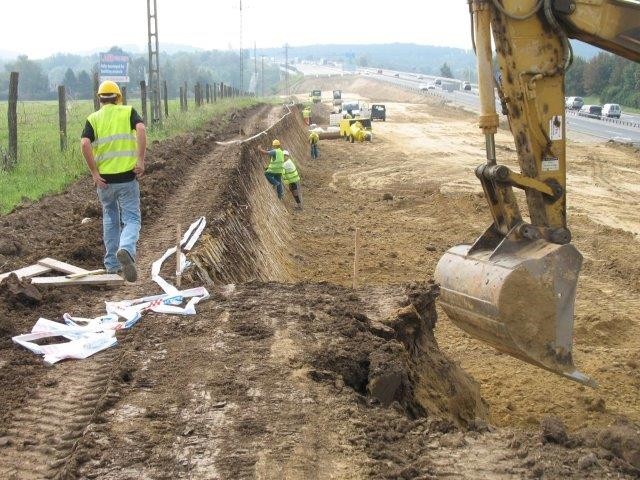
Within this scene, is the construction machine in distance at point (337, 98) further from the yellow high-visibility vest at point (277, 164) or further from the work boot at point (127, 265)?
the work boot at point (127, 265)

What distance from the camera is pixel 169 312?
24.2ft

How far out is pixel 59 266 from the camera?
9.10 meters

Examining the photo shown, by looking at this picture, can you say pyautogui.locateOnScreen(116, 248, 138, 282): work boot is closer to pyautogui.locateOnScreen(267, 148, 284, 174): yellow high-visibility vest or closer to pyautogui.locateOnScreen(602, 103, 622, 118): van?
pyautogui.locateOnScreen(267, 148, 284, 174): yellow high-visibility vest

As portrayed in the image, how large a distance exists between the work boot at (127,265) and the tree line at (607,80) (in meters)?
66.9

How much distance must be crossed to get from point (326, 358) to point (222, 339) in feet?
2.99

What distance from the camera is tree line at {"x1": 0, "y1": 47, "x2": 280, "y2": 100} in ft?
236

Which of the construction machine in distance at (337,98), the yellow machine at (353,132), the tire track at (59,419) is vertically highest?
the construction machine in distance at (337,98)

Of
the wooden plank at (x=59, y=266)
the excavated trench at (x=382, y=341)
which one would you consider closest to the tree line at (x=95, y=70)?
the excavated trench at (x=382, y=341)

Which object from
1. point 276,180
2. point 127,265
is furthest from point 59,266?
point 276,180

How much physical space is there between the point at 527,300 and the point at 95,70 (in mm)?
23712

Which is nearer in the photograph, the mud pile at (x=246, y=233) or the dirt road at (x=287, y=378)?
the dirt road at (x=287, y=378)

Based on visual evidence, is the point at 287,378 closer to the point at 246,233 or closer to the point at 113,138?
the point at 113,138

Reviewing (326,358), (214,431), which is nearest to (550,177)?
(326,358)

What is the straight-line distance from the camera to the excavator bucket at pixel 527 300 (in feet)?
22.0
